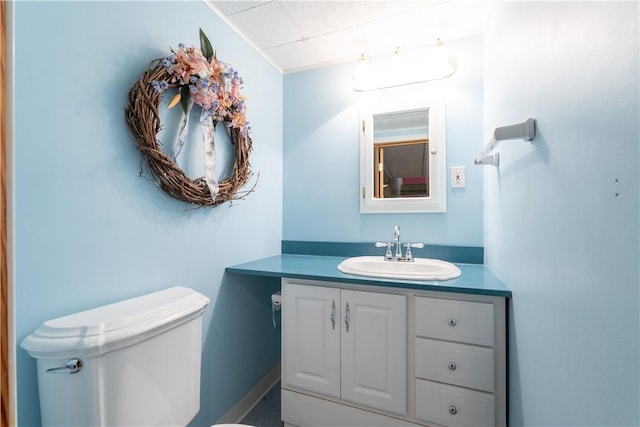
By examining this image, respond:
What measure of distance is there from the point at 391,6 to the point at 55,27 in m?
1.35

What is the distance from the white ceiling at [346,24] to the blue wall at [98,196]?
183mm

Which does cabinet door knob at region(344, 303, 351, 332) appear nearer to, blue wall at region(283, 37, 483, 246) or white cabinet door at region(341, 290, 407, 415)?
white cabinet door at region(341, 290, 407, 415)

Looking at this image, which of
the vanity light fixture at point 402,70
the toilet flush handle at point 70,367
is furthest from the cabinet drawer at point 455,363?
the vanity light fixture at point 402,70

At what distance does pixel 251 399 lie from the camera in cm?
161

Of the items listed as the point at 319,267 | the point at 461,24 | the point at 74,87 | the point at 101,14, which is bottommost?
the point at 319,267

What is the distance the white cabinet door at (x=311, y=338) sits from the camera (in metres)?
1.29

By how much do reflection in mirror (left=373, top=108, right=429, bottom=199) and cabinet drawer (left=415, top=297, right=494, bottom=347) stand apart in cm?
73

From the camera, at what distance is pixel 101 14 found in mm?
909

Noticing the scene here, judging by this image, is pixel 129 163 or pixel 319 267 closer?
pixel 129 163

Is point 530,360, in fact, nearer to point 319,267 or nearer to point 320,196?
point 319,267

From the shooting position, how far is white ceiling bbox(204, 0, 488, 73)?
136 cm

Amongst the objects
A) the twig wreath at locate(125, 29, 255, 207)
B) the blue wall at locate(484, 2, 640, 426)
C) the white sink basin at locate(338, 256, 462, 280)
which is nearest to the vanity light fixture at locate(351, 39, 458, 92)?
the blue wall at locate(484, 2, 640, 426)

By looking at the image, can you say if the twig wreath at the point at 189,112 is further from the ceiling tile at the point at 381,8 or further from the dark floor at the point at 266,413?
the dark floor at the point at 266,413

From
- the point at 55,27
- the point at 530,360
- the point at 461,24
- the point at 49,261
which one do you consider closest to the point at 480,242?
the point at 530,360
